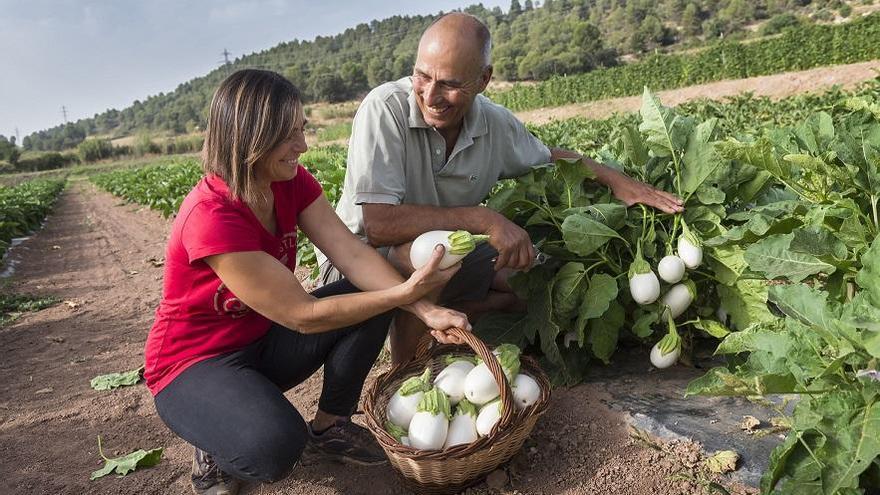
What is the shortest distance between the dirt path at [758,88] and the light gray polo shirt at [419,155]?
16.6 metres

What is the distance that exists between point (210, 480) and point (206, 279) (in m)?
0.78

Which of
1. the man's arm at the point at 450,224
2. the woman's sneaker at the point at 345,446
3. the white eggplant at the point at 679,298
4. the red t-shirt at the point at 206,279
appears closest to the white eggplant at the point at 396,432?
the woman's sneaker at the point at 345,446

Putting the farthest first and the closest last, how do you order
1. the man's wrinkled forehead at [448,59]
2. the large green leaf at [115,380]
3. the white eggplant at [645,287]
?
the large green leaf at [115,380] < the man's wrinkled forehead at [448,59] < the white eggplant at [645,287]

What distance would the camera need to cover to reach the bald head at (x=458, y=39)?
2596 mm

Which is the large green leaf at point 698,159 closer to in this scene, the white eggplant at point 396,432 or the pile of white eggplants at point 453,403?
the pile of white eggplants at point 453,403

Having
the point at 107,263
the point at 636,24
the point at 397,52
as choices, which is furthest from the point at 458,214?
the point at 397,52

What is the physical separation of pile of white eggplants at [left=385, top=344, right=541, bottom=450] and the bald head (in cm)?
117

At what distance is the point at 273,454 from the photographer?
2127 millimetres

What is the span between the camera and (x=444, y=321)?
7.48ft

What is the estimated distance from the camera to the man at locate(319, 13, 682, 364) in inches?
104

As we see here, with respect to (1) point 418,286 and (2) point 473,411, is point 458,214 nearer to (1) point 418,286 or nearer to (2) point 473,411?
(1) point 418,286

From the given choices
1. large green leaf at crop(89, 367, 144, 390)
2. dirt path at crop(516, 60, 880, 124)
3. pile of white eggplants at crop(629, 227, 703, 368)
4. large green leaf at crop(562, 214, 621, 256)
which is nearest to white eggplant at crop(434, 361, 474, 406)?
large green leaf at crop(562, 214, 621, 256)

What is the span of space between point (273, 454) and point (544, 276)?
134 centimetres

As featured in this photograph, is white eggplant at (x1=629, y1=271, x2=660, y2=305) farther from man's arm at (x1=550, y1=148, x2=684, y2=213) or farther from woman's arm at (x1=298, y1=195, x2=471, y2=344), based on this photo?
woman's arm at (x1=298, y1=195, x2=471, y2=344)
